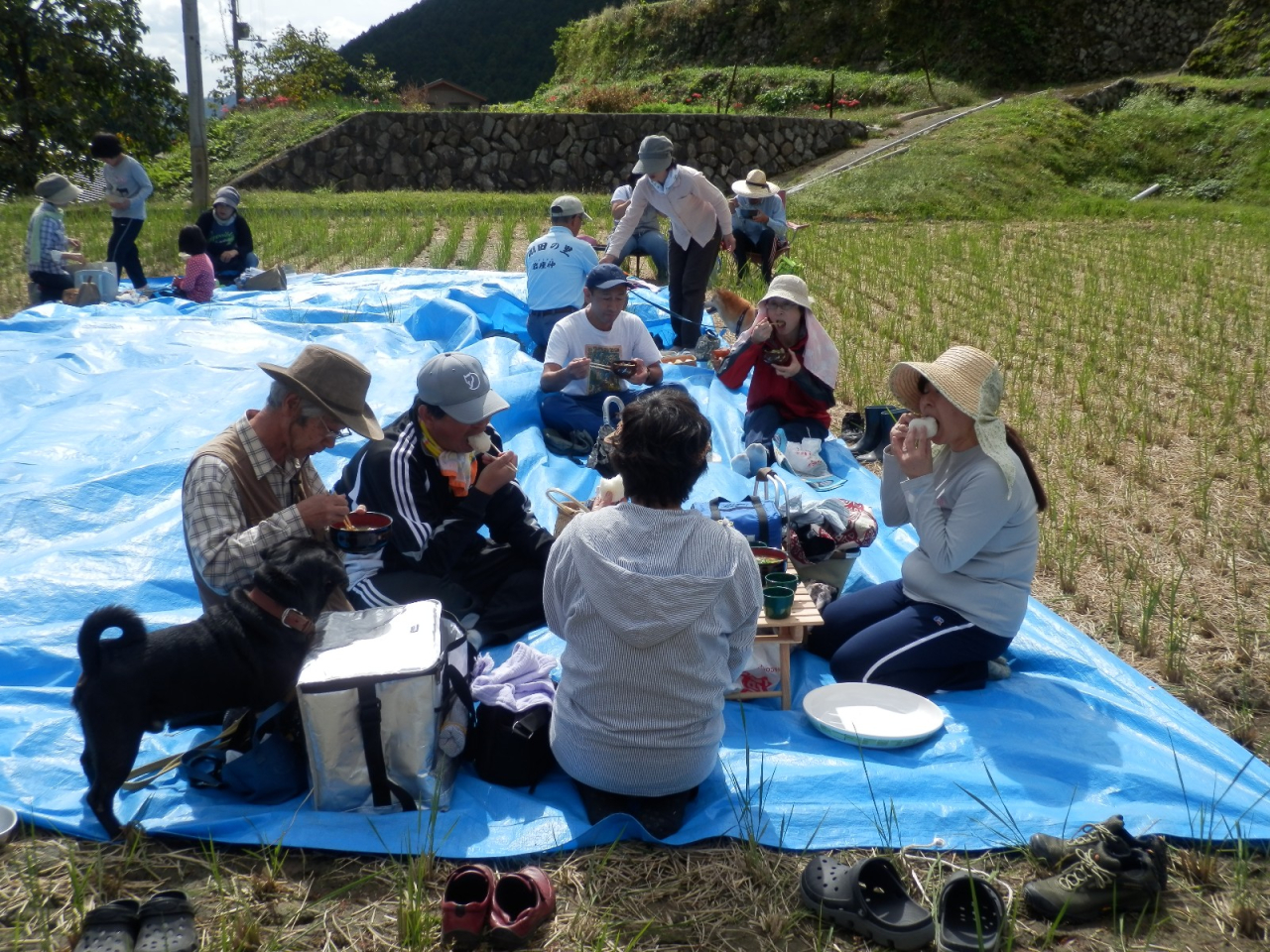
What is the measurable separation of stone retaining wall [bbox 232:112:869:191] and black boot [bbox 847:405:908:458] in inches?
655

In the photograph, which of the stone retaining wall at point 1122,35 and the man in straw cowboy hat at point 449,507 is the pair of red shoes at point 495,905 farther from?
the stone retaining wall at point 1122,35

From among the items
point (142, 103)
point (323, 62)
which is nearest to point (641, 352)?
point (142, 103)

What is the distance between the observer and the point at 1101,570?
4.09 metres

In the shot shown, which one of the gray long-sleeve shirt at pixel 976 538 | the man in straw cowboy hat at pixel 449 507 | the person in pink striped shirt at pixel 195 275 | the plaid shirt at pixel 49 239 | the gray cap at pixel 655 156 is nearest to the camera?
the gray long-sleeve shirt at pixel 976 538

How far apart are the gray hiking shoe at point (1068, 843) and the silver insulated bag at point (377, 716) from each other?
4.67ft

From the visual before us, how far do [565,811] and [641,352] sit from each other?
3.51 metres

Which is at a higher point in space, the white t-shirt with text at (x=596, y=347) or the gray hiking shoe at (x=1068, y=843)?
the white t-shirt with text at (x=596, y=347)

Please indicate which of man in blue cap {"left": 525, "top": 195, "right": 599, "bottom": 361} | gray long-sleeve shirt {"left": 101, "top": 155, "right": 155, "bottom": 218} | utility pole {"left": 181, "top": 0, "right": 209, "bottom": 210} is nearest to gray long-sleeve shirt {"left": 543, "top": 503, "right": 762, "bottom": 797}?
man in blue cap {"left": 525, "top": 195, "right": 599, "bottom": 361}

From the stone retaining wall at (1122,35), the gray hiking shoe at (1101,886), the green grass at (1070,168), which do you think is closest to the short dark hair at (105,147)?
the green grass at (1070,168)

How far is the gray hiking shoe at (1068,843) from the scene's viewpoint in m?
2.32

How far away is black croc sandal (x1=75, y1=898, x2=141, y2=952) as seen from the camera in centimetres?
201

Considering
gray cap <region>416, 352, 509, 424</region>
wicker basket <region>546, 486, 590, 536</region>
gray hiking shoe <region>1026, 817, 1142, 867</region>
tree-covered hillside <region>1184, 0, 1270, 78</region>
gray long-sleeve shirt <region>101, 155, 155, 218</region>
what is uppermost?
tree-covered hillside <region>1184, 0, 1270, 78</region>

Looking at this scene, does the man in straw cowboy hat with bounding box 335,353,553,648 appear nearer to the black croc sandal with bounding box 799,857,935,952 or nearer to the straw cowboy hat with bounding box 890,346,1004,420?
the straw cowboy hat with bounding box 890,346,1004,420

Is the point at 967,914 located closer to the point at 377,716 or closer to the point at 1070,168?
the point at 377,716
